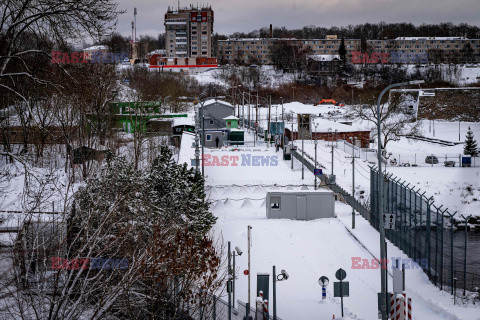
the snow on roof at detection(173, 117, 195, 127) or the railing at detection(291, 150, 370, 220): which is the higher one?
the snow on roof at detection(173, 117, 195, 127)

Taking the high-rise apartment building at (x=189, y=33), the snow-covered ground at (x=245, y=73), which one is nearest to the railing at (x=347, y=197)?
the snow-covered ground at (x=245, y=73)

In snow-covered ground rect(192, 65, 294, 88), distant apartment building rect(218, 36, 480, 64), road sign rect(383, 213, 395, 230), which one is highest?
distant apartment building rect(218, 36, 480, 64)

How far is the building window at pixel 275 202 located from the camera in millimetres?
22938

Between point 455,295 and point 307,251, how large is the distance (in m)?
5.65

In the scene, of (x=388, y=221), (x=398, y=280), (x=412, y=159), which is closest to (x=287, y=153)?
(x=412, y=159)

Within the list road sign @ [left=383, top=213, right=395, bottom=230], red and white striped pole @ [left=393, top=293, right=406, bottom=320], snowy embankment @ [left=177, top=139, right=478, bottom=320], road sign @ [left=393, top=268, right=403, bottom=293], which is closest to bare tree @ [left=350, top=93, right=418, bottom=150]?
snowy embankment @ [left=177, top=139, right=478, bottom=320]

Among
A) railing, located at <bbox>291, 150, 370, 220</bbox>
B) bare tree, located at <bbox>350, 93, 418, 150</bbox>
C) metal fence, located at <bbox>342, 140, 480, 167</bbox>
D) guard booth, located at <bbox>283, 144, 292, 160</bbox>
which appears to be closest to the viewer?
railing, located at <bbox>291, 150, 370, 220</bbox>

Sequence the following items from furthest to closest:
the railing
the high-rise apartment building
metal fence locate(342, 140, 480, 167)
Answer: the high-rise apartment building → metal fence locate(342, 140, 480, 167) → the railing

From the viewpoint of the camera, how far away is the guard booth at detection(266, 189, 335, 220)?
Answer: 22922 millimetres

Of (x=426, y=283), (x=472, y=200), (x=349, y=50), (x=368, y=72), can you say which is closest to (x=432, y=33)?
(x=349, y=50)

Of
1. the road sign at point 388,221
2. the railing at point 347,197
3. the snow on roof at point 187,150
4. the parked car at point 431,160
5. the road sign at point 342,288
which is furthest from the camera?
the parked car at point 431,160

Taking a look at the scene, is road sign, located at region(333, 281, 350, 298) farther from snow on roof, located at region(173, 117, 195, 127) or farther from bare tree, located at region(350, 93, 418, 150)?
snow on roof, located at region(173, 117, 195, 127)

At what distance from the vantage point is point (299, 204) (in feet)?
75.5

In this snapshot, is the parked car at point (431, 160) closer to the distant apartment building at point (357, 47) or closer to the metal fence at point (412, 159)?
the metal fence at point (412, 159)
